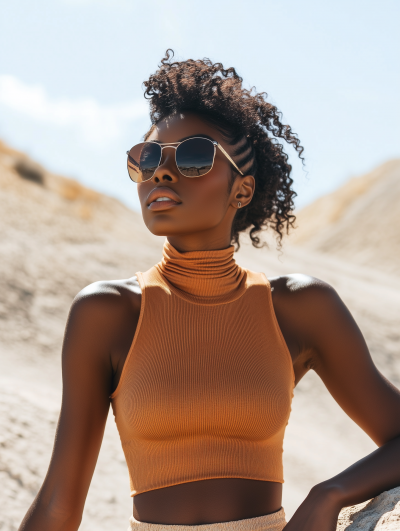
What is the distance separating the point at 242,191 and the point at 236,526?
1.19m

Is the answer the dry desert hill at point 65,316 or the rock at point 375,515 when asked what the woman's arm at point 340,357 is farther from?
the dry desert hill at point 65,316

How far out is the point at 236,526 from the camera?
5.98 ft

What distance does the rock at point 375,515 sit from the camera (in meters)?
1.67

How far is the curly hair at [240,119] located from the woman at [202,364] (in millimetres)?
10

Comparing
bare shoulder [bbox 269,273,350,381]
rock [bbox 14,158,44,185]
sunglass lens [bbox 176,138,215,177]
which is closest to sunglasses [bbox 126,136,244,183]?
sunglass lens [bbox 176,138,215,177]

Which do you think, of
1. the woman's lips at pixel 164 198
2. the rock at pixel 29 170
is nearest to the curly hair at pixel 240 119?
the woman's lips at pixel 164 198

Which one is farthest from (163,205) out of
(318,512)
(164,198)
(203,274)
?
(318,512)

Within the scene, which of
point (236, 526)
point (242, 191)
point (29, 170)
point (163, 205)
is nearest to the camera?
point (236, 526)

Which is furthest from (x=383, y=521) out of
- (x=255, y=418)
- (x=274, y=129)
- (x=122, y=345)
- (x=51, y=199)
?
(x=51, y=199)

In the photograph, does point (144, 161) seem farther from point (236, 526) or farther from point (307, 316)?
point (236, 526)

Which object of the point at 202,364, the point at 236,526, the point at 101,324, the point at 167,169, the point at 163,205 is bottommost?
the point at 236,526

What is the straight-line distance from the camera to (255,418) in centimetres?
188

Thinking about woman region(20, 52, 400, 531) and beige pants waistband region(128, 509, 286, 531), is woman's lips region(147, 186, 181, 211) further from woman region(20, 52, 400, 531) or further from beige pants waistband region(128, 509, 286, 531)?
beige pants waistband region(128, 509, 286, 531)

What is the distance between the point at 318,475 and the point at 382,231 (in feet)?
73.1
